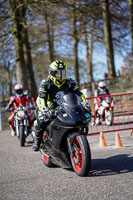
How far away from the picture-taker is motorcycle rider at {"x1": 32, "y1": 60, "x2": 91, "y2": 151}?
591 centimetres

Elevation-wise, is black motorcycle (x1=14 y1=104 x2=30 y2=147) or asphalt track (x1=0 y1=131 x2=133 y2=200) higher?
black motorcycle (x1=14 y1=104 x2=30 y2=147)

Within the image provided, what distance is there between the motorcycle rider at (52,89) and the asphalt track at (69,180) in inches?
30.6

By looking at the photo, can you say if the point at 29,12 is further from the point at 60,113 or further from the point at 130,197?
the point at 130,197

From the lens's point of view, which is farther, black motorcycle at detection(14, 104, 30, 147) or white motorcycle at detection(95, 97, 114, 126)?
white motorcycle at detection(95, 97, 114, 126)

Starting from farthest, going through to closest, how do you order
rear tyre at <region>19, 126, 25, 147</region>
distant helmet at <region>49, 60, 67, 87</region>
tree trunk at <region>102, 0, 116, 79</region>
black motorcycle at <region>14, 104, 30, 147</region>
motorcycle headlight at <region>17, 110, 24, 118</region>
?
tree trunk at <region>102, 0, 116, 79</region>, motorcycle headlight at <region>17, 110, 24, 118</region>, black motorcycle at <region>14, 104, 30, 147</region>, rear tyre at <region>19, 126, 25, 147</region>, distant helmet at <region>49, 60, 67, 87</region>

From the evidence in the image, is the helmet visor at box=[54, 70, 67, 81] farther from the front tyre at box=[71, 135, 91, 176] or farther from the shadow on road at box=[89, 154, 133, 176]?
the shadow on road at box=[89, 154, 133, 176]

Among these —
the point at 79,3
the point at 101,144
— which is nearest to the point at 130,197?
the point at 101,144

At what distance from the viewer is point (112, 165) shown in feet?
19.1

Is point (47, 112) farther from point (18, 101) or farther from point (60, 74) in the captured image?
point (18, 101)

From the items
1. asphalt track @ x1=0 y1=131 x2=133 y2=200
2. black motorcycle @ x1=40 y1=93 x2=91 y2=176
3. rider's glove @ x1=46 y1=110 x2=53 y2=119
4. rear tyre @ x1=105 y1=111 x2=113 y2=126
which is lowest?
asphalt track @ x1=0 y1=131 x2=133 y2=200

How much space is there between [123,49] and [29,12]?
1049cm

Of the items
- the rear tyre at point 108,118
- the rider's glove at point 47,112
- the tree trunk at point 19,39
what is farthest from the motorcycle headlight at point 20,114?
the tree trunk at point 19,39

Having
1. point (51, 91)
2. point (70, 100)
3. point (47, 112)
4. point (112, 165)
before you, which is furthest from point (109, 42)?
point (70, 100)

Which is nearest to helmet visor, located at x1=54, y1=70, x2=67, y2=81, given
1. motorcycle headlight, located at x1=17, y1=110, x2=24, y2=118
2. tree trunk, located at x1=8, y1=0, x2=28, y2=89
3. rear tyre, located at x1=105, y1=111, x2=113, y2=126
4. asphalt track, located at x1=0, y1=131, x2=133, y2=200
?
asphalt track, located at x1=0, y1=131, x2=133, y2=200
